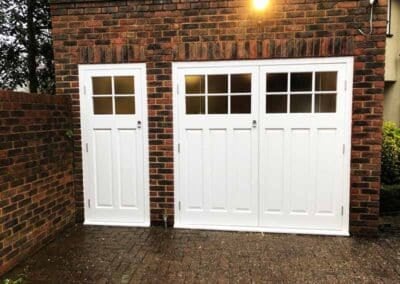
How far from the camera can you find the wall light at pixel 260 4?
347 cm

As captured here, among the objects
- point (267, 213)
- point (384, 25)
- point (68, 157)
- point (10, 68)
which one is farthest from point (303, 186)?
point (10, 68)

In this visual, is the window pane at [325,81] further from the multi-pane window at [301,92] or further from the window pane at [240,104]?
the window pane at [240,104]

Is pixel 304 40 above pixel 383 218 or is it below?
above

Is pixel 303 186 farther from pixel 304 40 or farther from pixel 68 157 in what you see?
pixel 68 157

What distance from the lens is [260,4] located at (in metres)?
3.48

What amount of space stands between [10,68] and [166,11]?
13.8 feet

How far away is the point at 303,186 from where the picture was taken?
368 centimetres

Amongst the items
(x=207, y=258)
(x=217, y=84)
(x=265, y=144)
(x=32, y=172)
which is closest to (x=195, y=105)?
(x=217, y=84)

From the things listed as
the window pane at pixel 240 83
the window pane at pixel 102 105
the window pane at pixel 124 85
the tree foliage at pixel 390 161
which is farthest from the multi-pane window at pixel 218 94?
the tree foliage at pixel 390 161

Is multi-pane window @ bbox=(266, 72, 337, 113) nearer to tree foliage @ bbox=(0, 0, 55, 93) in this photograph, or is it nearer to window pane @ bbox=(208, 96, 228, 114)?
window pane @ bbox=(208, 96, 228, 114)

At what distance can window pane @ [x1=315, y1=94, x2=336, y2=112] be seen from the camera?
3.52m

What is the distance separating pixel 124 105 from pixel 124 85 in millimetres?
243

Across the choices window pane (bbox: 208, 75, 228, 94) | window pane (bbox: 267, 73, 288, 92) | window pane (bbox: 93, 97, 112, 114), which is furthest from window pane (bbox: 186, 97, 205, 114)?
window pane (bbox: 93, 97, 112, 114)

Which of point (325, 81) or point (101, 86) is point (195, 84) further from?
point (325, 81)
